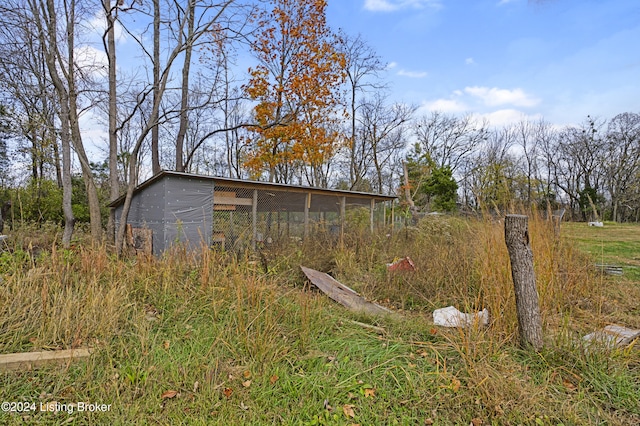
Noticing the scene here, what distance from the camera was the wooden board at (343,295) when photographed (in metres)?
A: 3.88

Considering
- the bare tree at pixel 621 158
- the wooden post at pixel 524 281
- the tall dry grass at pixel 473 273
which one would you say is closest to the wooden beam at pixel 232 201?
the tall dry grass at pixel 473 273

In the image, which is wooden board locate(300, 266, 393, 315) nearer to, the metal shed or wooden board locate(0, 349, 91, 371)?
the metal shed

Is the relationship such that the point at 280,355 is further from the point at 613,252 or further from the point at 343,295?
the point at 613,252

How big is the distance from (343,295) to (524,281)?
232 cm

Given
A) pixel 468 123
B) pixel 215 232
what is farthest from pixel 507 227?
pixel 468 123

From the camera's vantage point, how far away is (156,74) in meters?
8.89

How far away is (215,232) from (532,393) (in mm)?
6215

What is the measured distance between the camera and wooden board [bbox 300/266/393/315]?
153 inches

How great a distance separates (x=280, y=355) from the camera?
2525 mm

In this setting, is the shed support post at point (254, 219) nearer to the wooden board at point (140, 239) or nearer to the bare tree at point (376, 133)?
the wooden board at point (140, 239)

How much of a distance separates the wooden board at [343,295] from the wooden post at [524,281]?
1434 mm

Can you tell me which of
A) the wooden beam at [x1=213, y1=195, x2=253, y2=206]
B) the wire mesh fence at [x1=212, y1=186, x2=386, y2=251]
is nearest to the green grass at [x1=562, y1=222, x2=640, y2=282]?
the wire mesh fence at [x1=212, y1=186, x2=386, y2=251]

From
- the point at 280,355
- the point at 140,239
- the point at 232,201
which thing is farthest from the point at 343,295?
the point at 140,239

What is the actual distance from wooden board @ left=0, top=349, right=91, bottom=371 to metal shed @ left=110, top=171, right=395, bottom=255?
3.11 meters
